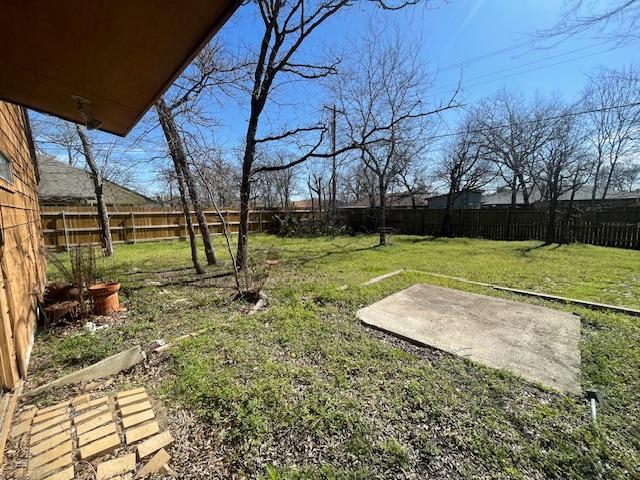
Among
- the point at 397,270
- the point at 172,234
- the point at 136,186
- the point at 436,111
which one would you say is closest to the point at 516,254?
the point at 397,270

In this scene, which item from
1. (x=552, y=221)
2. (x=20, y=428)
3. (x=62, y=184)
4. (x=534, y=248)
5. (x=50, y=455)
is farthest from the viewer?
(x=62, y=184)

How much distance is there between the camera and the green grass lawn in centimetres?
161

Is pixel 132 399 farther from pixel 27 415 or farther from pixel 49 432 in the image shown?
pixel 27 415

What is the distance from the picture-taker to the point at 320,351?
9.34ft

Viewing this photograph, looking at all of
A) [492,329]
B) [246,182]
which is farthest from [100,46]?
[246,182]

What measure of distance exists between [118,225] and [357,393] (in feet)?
40.3

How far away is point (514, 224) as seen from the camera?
11.5m

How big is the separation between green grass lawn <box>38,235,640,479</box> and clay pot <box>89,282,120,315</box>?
1.05 feet

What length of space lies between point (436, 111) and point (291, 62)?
3066 millimetres

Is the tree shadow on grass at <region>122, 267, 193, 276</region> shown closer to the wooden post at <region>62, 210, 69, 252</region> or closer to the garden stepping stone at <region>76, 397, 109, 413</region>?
the garden stepping stone at <region>76, 397, 109, 413</region>

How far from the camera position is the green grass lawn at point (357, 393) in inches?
Result: 63.3

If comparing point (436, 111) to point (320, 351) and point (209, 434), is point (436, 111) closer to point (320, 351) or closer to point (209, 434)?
point (320, 351)

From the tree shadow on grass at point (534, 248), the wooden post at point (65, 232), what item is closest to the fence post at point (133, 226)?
the wooden post at point (65, 232)

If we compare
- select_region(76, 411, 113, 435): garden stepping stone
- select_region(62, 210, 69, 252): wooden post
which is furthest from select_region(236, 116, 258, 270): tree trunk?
select_region(62, 210, 69, 252): wooden post
